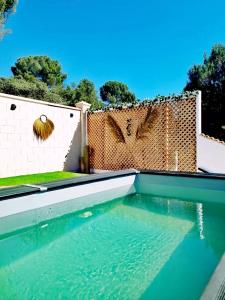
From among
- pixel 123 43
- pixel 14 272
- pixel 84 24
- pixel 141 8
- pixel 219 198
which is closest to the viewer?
pixel 14 272

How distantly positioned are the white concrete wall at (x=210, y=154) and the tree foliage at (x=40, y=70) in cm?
1980

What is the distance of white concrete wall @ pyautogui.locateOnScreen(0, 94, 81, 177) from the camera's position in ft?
26.5

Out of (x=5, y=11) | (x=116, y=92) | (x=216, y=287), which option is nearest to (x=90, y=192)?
(x=216, y=287)

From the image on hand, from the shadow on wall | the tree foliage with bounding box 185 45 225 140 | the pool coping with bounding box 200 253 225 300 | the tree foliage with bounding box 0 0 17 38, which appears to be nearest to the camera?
the pool coping with bounding box 200 253 225 300

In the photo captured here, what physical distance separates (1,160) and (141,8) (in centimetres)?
873

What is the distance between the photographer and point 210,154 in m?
8.02

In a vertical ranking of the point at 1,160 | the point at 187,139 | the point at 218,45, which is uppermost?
the point at 218,45

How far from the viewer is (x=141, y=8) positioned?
11.8m

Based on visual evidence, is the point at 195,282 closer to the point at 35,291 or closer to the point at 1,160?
the point at 35,291

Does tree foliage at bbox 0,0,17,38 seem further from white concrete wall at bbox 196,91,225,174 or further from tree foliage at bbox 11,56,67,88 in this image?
tree foliage at bbox 11,56,67,88

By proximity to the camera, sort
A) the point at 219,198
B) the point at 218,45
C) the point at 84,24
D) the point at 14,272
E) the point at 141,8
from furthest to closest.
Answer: the point at 218,45 → the point at 84,24 → the point at 141,8 → the point at 219,198 → the point at 14,272

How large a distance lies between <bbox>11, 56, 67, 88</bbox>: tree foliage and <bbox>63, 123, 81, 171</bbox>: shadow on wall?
15.8 meters

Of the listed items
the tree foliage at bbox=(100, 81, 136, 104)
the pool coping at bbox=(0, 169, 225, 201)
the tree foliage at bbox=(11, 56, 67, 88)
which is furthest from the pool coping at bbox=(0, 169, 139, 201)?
the tree foliage at bbox=(100, 81, 136, 104)

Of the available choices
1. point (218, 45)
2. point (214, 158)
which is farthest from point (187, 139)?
point (218, 45)
